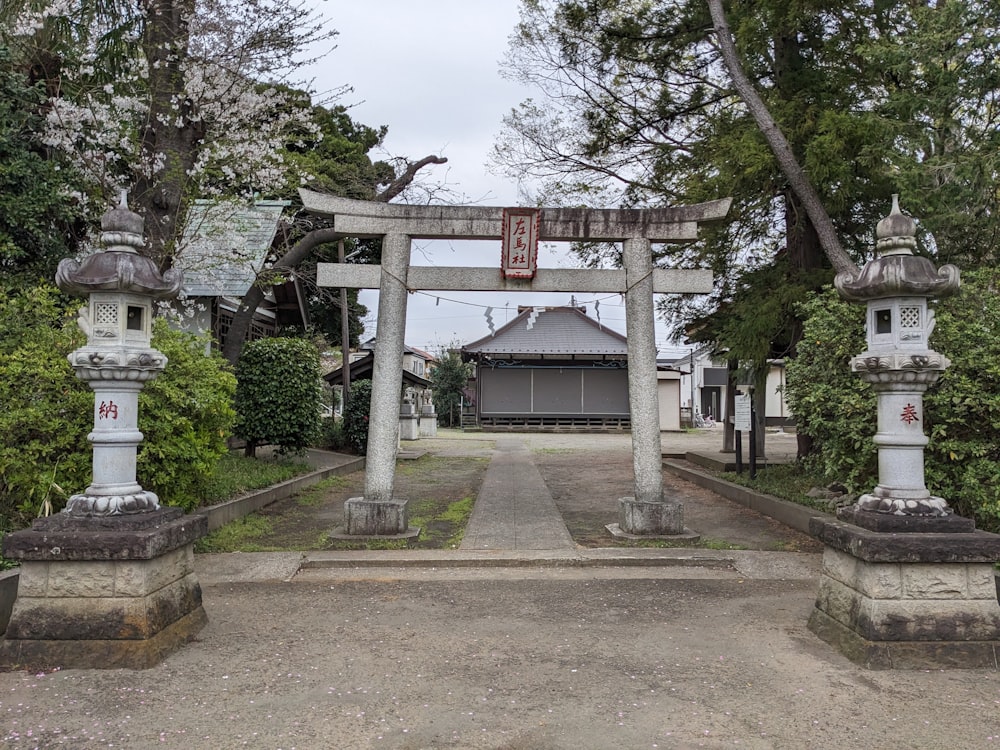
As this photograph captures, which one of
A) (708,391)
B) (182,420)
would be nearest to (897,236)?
(182,420)

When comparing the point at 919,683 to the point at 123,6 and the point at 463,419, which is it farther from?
the point at 463,419

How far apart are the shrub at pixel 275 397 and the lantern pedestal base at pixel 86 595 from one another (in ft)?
28.3

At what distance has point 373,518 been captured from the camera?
26.8 ft

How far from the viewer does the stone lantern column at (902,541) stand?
14.3 ft

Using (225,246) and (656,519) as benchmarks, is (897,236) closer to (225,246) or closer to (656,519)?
(656,519)

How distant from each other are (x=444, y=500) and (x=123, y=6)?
360 inches

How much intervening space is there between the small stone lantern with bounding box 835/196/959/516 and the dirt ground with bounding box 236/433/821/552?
343 cm

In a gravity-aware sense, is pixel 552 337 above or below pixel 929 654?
above

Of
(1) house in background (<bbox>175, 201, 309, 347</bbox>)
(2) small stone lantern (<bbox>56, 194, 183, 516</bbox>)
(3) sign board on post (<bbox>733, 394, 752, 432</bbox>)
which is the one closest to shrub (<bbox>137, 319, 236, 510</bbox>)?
(1) house in background (<bbox>175, 201, 309, 347</bbox>)

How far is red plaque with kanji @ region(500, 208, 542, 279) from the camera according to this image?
328 inches

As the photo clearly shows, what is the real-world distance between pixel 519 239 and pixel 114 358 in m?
4.93

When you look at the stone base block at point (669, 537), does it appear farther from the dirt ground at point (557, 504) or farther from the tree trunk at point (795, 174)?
the tree trunk at point (795, 174)

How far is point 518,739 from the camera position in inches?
137

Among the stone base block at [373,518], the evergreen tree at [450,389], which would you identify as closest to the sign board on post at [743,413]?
the stone base block at [373,518]
